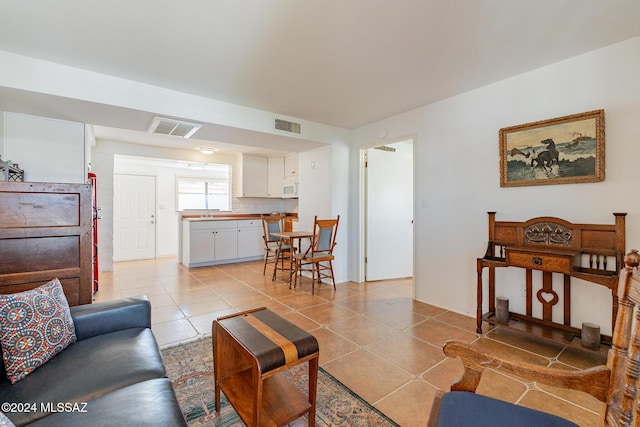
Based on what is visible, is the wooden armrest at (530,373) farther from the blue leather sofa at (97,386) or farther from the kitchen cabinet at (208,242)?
the kitchen cabinet at (208,242)

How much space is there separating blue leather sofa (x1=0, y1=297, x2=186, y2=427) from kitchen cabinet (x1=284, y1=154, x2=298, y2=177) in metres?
4.73

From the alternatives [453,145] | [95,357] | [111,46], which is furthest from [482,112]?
[95,357]

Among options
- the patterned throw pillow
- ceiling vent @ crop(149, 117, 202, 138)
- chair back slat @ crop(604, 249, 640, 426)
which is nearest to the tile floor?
chair back slat @ crop(604, 249, 640, 426)

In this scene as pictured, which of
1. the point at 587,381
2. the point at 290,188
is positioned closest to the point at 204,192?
the point at 290,188

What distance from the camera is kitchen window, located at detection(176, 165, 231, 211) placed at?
6.84m

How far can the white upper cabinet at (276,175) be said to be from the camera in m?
6.47

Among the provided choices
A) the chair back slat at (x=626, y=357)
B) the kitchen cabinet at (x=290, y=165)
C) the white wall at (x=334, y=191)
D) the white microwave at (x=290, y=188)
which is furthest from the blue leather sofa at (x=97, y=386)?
the kitchen cabinet at (x=290, y=165)

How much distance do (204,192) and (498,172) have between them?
6.29m

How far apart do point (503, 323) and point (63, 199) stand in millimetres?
3528

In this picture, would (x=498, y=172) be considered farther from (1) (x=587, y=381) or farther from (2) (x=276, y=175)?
(2) (x=276, y=175)

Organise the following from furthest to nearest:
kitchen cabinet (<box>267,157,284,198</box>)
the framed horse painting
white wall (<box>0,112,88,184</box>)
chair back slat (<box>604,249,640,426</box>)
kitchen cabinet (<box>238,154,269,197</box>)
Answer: kitchen cabinet (<box>267,157,284,198</box>) < kitchen cabinet (<box>238,154,269,197</box>) < white wall (<box>0,112,88,184</box>) < the framed horse painting < chair back slat (<box>604,249,640,426</box>)

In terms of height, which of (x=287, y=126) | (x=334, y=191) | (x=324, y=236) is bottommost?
(x=324, y=236)

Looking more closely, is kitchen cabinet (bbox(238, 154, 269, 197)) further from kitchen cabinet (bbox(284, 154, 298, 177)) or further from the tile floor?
the tile floor

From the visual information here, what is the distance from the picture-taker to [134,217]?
20.7 feet
